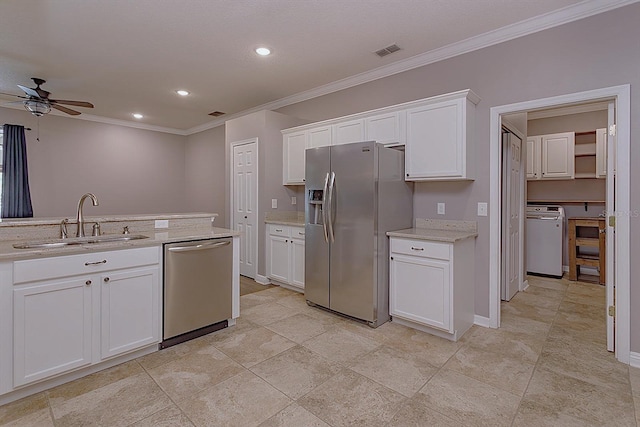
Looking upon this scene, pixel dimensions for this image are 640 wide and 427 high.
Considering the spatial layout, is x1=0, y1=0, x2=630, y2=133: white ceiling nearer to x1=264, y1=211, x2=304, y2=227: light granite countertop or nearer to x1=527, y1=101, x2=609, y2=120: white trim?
x1=264, y1=211, x2=304, y2=227: light granite countertop

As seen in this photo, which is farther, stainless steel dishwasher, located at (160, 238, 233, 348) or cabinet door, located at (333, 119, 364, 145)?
cabinet door, located at (333, 119, 364, 145)

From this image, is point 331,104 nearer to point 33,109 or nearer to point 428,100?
point 428,100

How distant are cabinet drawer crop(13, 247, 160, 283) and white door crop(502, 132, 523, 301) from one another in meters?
3.80

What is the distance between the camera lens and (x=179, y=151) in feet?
25.3

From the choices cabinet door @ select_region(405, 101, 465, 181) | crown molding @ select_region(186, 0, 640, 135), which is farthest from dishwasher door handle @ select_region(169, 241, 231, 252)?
crown molding @ select_region(186, 0, 640, 135)

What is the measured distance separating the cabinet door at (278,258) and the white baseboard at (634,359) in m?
3.36

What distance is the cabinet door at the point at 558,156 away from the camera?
495 cm

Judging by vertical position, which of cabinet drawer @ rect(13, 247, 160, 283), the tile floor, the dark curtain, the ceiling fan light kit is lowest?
the tile floor

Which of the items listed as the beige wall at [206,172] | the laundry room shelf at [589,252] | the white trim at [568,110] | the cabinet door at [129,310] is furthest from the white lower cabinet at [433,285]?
the beige wall at [206,172]

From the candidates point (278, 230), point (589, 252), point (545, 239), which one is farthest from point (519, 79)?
point (589, 252)

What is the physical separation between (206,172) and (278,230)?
3.65 metres

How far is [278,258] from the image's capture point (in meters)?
4.36

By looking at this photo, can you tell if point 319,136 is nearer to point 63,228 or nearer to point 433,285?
point 433,285

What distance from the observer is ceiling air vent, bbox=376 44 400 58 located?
3309mm
